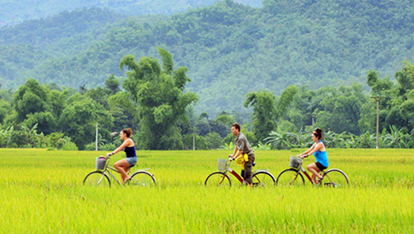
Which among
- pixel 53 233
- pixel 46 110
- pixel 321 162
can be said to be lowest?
pixel 53 233

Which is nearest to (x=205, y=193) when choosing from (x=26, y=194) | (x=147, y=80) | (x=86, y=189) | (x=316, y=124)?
(x=86, y=189)

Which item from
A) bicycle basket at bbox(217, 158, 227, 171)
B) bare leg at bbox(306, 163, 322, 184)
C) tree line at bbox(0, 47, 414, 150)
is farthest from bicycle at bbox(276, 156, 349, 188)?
tree line at bbox(0, 47, 414, 150)

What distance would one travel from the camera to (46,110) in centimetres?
6900

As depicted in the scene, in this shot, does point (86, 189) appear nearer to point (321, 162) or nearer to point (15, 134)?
point (321, 162)

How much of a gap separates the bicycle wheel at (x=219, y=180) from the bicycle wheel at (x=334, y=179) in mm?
2086

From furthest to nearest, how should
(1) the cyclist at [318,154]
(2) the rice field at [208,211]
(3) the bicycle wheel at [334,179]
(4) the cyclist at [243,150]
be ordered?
(3) the bicycle wheel at [334,179] → (1) the cyclist at [318,154] → (4) the cyclist at [243,150] → (2) the rice field at [208,211]

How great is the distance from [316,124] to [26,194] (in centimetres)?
8354

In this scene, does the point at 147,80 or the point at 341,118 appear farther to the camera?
the point at 341,118

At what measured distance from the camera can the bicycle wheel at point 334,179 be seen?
11.4 metres

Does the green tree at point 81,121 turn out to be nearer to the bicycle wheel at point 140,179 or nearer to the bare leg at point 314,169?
the bicycle wheel at point 140,179

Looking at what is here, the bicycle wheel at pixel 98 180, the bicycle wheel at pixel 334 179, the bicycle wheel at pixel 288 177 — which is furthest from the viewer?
the bicycle wheel at pixel 288 177

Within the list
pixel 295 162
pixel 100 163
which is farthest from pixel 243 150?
pixel 100 163

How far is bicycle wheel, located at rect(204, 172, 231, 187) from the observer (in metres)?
11.2

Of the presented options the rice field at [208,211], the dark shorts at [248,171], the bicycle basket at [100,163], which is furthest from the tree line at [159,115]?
the rice field at [208,211]
